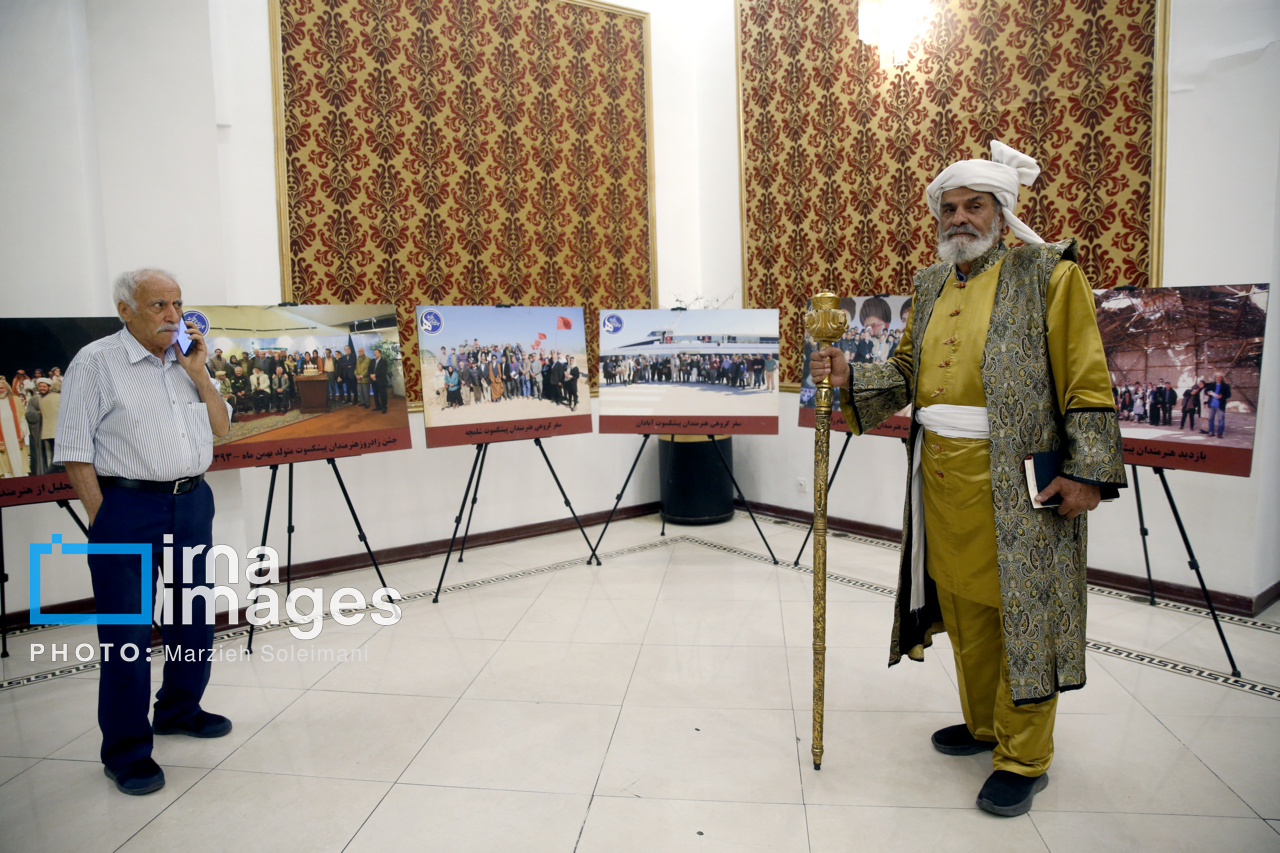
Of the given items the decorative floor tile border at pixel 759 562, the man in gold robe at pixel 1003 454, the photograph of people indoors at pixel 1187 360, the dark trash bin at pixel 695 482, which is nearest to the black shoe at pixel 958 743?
the man in gold robe at pixel 1003 454

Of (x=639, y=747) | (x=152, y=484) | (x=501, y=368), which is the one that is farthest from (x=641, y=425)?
(x=152, y=484)

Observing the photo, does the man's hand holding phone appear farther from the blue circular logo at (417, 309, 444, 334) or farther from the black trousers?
the blue circular logo at (417, 309, 444, 334)

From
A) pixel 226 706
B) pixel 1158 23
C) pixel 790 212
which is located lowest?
pixel 226 706

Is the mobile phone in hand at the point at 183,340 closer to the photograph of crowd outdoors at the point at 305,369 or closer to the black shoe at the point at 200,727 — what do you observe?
the photograph of crowd outdoors at the point at 305,369

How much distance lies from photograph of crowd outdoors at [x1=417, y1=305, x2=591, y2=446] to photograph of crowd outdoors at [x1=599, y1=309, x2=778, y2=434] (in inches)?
9.0

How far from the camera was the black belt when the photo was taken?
2.26 m

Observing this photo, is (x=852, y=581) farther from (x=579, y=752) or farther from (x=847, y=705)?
(x=579, y=752)

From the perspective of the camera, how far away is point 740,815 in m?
2.06

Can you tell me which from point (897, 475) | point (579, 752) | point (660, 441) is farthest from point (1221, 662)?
point (660, 441)

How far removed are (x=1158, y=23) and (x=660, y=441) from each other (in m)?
3.57

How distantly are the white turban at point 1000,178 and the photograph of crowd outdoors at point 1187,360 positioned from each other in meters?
1.06

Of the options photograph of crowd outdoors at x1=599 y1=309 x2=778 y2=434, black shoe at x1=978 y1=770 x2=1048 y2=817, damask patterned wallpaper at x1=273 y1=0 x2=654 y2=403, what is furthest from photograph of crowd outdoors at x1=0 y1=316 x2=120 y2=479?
black shoe at x1=978 y1=770 x2=1048 y2=817

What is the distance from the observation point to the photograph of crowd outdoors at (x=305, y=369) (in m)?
3.38

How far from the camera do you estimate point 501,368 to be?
409 centimetres
